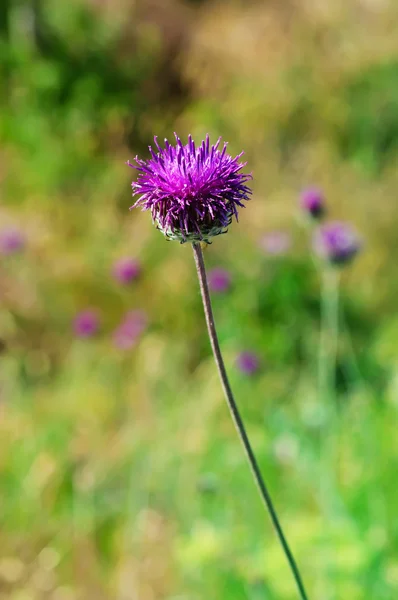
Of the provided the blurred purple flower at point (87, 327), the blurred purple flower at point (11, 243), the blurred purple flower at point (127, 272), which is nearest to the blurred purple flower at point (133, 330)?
the blurred purple flower at point (87, 327)

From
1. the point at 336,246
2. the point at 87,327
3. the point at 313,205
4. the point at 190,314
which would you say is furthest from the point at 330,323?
the point at 313,205

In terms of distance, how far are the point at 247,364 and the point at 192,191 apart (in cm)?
131

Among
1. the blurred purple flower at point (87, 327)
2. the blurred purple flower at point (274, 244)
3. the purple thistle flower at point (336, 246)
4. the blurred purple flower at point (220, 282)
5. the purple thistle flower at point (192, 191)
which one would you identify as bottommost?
the purple thistle flower at point (192, 191)

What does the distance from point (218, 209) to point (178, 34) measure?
15.6 ft

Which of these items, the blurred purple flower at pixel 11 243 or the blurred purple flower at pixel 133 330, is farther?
the blurred purple flower at pixel 11 243

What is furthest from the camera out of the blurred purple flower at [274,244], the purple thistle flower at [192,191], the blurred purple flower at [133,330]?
the blurred purple flower at [274,244]

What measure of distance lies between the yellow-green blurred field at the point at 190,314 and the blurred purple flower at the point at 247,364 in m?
0.05

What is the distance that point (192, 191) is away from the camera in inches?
26.1

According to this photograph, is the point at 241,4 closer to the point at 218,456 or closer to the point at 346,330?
the point at 346,330

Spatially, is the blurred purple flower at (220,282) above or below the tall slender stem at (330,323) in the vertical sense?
below

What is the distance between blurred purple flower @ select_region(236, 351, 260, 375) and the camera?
1914 millimetres

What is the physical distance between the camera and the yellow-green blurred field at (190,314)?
67.7 inches

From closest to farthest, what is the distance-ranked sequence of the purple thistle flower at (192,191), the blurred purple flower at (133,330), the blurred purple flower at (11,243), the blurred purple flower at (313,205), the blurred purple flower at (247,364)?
the purple thistle flower at (192,191)
the blurred purple flower at (313,205)
the blurred purple flower at (247,364)
the blurred purple flower at (133,330)
the blurred purple flower at (11,243)

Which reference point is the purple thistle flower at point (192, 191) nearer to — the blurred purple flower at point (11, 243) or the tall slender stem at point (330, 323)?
the tall slender stem at point (330, 323)
